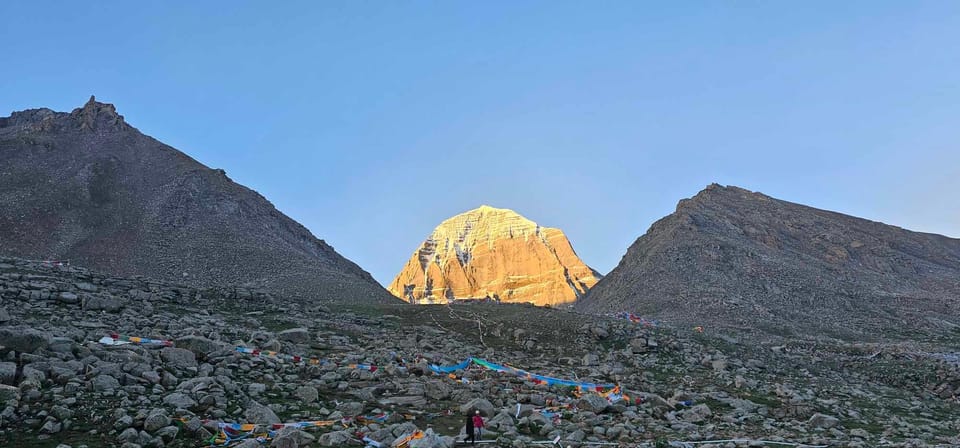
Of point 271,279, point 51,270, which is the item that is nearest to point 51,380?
point 51,270

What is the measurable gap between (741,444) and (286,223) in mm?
53284

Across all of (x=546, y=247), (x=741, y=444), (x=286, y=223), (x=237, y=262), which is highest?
(x=546, y=247)

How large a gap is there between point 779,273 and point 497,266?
78967 mm

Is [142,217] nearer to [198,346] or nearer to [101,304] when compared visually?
[101,304]

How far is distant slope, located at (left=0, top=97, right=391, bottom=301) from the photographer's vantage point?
42.2 meters

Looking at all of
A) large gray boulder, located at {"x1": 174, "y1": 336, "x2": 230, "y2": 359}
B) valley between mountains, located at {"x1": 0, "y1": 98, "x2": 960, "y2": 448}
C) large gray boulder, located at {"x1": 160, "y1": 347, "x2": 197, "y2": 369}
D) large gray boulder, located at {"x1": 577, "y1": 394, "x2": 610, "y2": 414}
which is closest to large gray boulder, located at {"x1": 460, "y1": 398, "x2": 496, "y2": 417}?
valley between mountains, located at {"x1": 0, "y1": 98, "x2": 960, "y2": 448}

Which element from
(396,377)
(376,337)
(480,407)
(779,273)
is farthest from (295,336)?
(779,273)

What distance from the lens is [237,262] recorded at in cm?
4506

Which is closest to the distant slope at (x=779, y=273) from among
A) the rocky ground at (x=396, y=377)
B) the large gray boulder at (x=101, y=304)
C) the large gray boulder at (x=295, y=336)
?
the rocky ground at (x=396, y=377)

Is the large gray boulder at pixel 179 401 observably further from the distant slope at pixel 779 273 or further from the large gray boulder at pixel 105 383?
the distant slope at pixel 779 273

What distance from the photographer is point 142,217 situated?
→ 4922cm

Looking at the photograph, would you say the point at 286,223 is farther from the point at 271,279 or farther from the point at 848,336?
the point at 848,336

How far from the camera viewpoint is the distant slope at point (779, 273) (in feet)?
152

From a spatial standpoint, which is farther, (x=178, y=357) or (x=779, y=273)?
(x=779, y=273)
